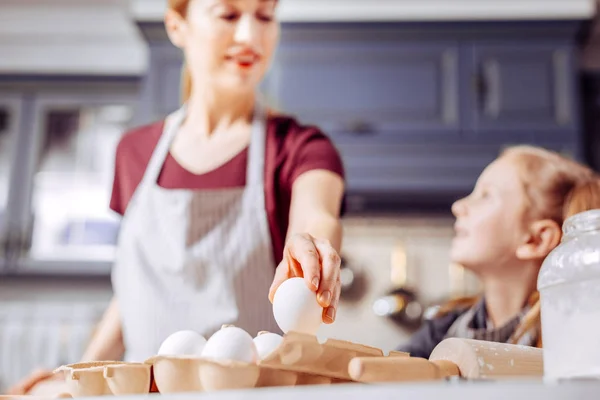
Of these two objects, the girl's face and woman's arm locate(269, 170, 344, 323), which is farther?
the girl's face

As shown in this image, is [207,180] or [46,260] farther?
[46,260]

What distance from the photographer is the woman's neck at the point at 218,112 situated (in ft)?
3.98

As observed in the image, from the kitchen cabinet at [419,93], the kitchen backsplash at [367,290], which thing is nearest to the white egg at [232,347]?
the kitchen cabinet at [419,93]

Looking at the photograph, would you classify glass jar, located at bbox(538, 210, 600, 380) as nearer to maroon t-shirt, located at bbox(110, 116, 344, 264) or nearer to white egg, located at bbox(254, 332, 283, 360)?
white egg, located at bbox(254, 332, 283, 360)

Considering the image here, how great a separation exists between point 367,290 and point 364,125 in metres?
0.56

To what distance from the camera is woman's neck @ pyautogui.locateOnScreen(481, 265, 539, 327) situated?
3.79 feet

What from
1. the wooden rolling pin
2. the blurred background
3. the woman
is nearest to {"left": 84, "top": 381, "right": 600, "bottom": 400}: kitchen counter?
the wooden rolling pin

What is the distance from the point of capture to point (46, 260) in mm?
2629

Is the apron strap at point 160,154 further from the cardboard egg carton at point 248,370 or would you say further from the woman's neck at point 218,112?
the cardboard egg carton at point 248,370

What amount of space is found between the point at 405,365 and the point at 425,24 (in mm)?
2162

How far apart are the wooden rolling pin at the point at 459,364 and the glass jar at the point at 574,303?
2 centimetres

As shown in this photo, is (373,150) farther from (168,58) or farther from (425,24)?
(168,58)

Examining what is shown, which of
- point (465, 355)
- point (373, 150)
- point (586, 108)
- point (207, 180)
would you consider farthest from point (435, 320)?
point (586, 108)

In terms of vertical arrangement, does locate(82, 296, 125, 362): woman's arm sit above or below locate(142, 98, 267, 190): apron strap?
below
